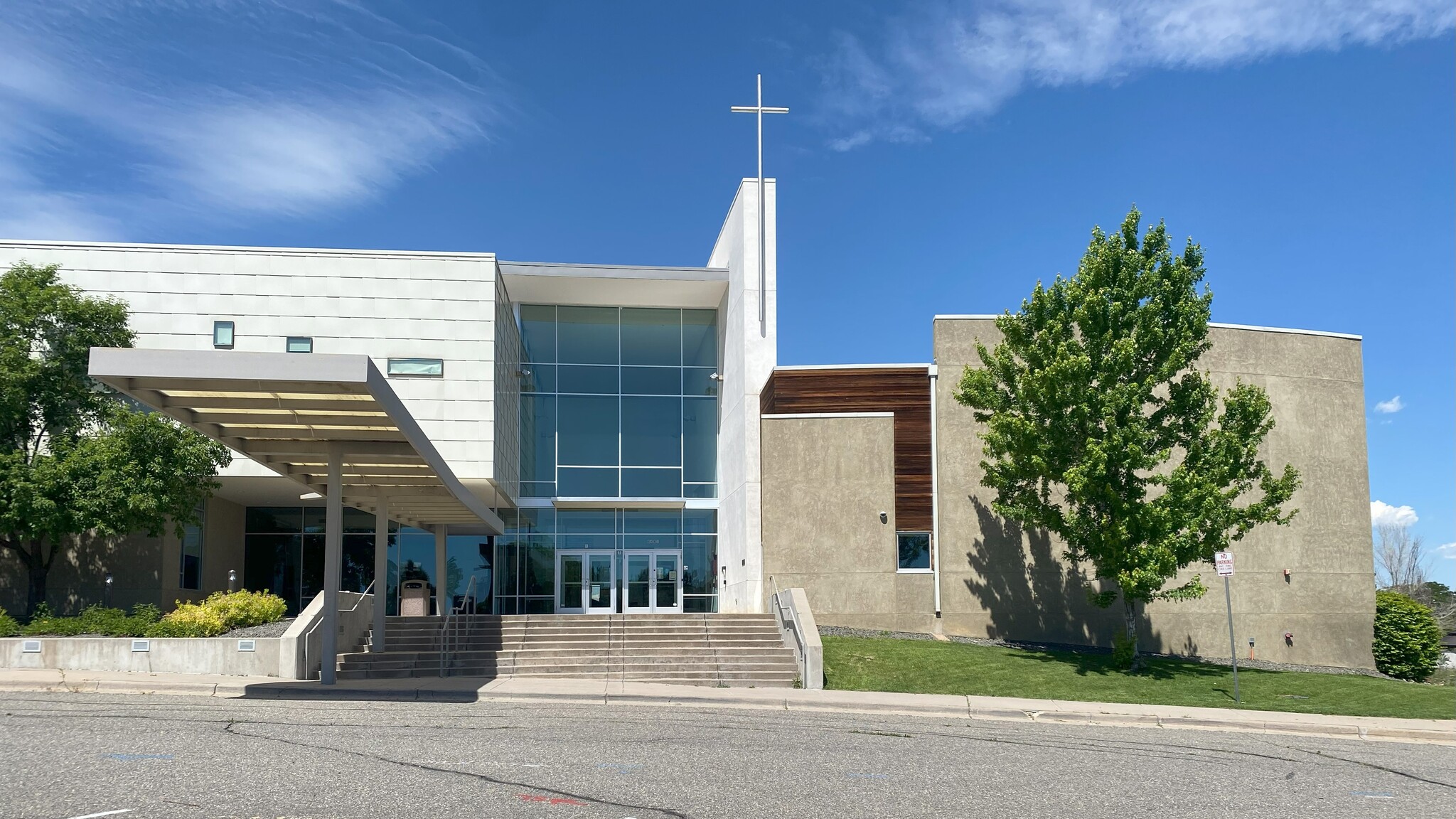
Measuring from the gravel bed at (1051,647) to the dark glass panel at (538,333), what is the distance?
14.2m

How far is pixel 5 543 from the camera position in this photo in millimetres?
24812

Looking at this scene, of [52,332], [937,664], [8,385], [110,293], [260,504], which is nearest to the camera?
[937,664]

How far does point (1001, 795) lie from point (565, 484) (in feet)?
90.1

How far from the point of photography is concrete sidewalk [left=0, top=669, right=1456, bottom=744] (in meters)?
16.2

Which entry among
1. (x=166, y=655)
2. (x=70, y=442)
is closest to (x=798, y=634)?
(x=166, y=655)

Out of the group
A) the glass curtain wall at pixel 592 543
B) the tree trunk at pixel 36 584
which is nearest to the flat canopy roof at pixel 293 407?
the tree trunk at pixel 36 584

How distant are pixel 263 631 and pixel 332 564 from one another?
5.32 m

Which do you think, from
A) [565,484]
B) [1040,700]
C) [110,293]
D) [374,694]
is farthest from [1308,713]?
[110,293]

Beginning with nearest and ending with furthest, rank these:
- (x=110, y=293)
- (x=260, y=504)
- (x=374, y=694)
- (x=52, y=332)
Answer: (x=374, y=694), (x=52, y=332), (x=110, y=293), (x=260, y=504)

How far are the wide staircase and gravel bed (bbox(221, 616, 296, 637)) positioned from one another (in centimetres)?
158

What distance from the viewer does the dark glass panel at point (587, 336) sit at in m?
36.7

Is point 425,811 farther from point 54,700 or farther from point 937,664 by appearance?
point 937,664

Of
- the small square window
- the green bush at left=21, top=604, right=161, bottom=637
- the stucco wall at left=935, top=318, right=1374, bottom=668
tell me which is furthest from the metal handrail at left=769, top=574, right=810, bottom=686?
the small square window

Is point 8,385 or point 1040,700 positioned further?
point 8,385
